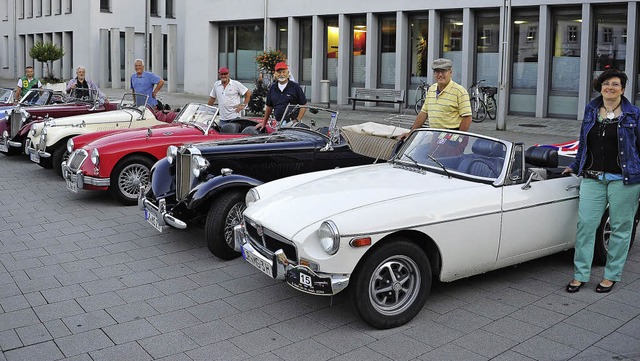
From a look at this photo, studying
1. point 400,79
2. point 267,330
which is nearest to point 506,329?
point 267,330

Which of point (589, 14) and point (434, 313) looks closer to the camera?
point (434, 313)

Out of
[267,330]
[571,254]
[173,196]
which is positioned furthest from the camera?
[173,196]

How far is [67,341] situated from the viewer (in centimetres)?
510

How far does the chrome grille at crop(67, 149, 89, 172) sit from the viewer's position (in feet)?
32.3

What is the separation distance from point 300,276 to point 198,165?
8.92 feet

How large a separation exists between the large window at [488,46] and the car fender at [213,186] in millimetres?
15974

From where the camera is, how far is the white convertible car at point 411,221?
5195 mm

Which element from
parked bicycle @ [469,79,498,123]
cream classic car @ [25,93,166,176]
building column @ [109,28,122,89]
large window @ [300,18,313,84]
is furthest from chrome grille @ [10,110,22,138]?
building column @ [109,28,122,89]

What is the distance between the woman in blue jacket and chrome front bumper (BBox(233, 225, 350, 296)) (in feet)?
7.29

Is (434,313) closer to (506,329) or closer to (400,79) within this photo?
(506,329)

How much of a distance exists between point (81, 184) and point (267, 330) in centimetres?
522

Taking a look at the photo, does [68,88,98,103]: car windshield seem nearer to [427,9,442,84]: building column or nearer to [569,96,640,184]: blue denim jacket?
[569,96,640,184]: blue denim jacket

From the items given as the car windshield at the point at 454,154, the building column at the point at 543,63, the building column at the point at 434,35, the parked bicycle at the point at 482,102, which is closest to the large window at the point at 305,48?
the building column at the point at 434,35

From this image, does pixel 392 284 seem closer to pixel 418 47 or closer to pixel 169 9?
pixel 418 47
